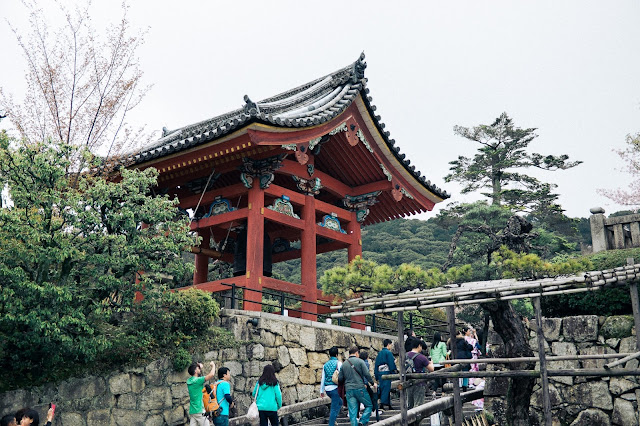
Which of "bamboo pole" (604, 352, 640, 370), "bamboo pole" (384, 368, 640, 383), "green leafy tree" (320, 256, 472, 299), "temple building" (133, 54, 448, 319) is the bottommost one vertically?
"bamboo pole" (384, 368, 640, 383)

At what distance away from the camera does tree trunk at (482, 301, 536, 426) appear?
9906 mm

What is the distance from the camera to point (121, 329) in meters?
11.6

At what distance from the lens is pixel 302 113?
16.6 meters

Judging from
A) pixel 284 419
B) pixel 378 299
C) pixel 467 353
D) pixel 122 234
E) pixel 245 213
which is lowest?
pixel 284 419

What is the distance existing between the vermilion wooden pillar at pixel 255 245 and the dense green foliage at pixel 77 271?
2.43 metres

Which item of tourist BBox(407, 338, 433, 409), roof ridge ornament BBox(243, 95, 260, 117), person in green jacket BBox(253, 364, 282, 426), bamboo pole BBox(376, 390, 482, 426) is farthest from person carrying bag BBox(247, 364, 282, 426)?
roof ridge ornament BBox(243, 95, 260, 117)

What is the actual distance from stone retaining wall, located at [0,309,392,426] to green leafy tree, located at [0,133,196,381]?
1.55 feet

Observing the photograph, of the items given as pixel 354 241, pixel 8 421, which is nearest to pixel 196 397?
pixel 8 421

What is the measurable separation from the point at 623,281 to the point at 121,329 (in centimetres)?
860

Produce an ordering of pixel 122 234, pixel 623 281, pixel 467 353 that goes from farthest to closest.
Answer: pixel 467 353 → pixel 122 234 → pixel 623 281

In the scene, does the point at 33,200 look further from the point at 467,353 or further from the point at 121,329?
the point at 467,353

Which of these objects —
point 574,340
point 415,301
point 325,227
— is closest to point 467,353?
point 574,340

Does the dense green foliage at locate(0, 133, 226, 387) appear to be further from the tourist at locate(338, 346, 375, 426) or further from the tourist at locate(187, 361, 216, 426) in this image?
the tourist at locate(338, 346, 375, 426)

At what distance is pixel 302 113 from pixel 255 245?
4.14 meters
